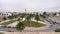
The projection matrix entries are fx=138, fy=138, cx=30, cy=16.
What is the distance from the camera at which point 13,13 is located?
26.1 feet

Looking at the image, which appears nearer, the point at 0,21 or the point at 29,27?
the point at 29,27

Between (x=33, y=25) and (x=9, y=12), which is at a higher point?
(x=9, y=12)

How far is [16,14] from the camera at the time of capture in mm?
7820

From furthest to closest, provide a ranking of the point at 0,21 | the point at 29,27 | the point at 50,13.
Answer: the point at 50,13 < the point at 0,21 < the point at 29,27

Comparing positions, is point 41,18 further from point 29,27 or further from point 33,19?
point 29,27

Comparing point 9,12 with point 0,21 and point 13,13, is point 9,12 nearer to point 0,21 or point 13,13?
point 13,13

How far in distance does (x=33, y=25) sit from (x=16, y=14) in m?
1.26

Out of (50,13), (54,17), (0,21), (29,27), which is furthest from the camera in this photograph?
(54,17)

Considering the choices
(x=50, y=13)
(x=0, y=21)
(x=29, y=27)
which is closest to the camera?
(x=29, y=27)

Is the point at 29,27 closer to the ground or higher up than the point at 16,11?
closer to the ground

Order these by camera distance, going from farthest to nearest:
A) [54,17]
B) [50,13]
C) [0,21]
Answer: [54,17]
[50,13]
[0,21]

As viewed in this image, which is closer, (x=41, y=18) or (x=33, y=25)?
(x=33, y=25)

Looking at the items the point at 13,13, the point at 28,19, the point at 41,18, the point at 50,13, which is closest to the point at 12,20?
the point at 13,13

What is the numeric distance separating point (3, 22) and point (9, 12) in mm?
1033
